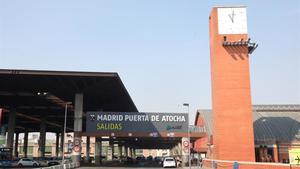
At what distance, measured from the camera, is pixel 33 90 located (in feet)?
226

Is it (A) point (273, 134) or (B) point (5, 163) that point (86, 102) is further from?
(A) point (273, 134)

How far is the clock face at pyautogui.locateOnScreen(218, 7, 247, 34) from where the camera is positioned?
58.8 meters

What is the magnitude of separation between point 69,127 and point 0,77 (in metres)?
67.0

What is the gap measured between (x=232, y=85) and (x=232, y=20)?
924 centimetres

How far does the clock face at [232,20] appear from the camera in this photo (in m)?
58.8

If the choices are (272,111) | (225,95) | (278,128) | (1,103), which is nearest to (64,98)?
(1,103)

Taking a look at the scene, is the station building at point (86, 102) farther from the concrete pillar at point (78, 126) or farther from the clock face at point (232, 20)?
the clock face at point (232, 20)

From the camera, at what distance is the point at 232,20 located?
5894cm

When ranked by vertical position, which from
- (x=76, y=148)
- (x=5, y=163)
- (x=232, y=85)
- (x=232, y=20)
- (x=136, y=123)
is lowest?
(x=5, y=163)

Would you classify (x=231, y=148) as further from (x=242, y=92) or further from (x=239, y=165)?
(x=239, y=165)

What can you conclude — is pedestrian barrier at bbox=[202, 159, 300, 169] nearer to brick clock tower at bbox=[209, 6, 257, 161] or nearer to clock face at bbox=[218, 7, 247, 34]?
brick clock tower at bbox=[209, 6, 257, 161]

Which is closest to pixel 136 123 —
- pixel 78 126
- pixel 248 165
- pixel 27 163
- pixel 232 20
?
pixel 78 126

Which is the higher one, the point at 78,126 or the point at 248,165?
the point at 78,126

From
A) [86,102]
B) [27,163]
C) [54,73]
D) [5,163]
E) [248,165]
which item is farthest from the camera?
[86,102]
